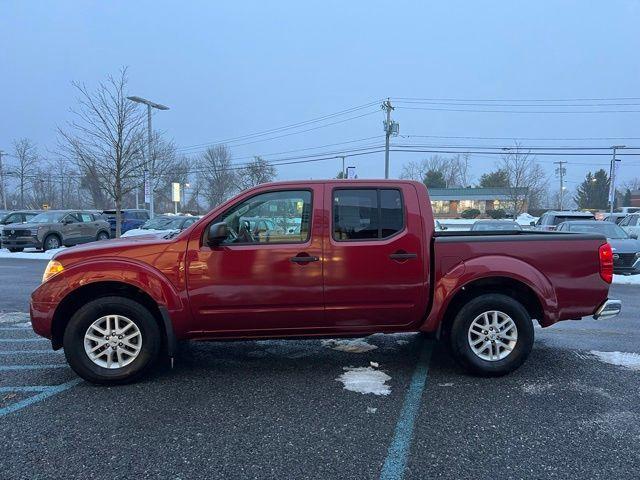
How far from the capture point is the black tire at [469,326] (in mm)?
4605

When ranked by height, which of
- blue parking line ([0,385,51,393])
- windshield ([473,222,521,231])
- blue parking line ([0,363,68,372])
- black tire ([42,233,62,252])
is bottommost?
blue parking line ([0,363,68,372])

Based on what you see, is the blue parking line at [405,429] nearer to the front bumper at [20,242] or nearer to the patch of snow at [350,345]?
the patch of snow at [350,345]

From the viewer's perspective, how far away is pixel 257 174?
49875 mm

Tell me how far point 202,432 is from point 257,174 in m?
47.3

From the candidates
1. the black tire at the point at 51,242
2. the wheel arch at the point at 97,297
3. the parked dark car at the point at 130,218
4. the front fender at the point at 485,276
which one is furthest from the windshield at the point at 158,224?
the front fender at the point at 485,276

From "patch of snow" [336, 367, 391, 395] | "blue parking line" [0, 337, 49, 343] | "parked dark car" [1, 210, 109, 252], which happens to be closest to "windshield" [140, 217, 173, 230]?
"parked dark car" [1, 210, 109, 252]

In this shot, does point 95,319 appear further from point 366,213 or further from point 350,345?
point 350,345

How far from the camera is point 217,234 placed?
14.0ft

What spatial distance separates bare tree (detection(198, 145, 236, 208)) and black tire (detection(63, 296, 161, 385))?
51.0 metres

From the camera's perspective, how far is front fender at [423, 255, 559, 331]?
4535 millimetres

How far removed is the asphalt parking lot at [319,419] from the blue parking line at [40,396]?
2 cm

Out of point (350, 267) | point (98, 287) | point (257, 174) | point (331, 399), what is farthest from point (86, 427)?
point (257, 174)

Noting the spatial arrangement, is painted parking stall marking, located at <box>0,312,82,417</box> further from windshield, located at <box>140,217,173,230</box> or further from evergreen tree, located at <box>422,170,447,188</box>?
evergreen tree, located at <box>422,170,447,188</box>

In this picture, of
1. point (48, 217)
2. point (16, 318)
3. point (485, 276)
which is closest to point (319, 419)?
point (485, 276)
